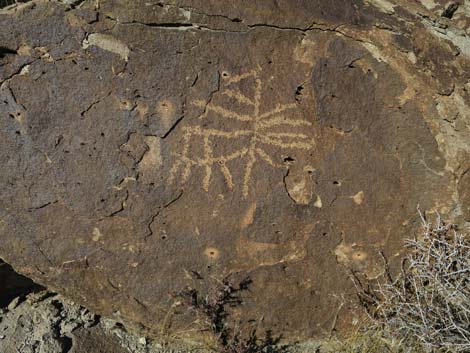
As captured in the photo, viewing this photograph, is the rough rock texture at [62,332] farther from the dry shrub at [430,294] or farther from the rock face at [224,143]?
the dry shrub at [430,294]

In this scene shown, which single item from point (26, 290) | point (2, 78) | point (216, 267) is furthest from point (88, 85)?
point (26, 290)

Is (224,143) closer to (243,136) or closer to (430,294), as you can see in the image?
(243,136)

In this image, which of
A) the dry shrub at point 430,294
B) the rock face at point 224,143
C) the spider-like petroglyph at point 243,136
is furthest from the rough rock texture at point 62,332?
the dry shrub at point 430,294

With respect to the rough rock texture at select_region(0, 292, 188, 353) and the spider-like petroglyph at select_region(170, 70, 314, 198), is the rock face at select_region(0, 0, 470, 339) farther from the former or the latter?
the rough rock texture at select_region(0, 292, 188, 353)

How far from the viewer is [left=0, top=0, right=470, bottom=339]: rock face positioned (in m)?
1.96

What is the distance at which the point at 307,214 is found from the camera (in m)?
2.09

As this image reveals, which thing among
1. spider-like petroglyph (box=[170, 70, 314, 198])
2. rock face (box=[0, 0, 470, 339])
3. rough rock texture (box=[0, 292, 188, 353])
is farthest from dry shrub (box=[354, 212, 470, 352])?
rough rock texture (box=[0, 292, 188, 353])

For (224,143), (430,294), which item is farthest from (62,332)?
(430,294)

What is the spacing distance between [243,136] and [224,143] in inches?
3.3

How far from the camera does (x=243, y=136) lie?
2029mm

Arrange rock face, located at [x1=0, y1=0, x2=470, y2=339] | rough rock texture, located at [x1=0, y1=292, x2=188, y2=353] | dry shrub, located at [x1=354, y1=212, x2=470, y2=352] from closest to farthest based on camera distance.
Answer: rock face, located at [x1=0, y1=0, x2=470, y2=339], dry shrub, located at [x1=354, y1=212, x2=470, y2=352], rough rock texture, located at [x1=0, y1=292, x2=188, y2=353]

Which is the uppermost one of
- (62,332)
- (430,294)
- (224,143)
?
(224,143)

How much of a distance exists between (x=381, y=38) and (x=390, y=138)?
0.42 m

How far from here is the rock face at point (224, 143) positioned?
1.96 metres
